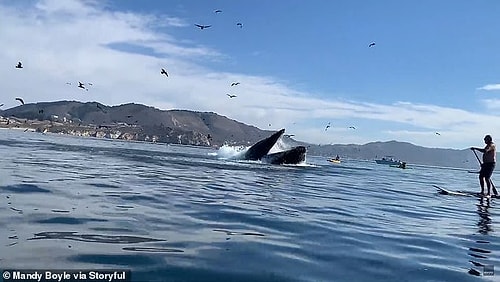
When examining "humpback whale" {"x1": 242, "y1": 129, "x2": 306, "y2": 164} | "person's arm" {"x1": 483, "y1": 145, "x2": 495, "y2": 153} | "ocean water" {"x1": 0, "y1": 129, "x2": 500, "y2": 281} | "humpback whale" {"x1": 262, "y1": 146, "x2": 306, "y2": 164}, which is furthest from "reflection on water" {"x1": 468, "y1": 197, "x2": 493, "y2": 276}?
"humpback whale" {"x1": 242, "y1": 129, "x2": 306, "y2": 164}

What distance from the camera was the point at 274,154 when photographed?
5238cm

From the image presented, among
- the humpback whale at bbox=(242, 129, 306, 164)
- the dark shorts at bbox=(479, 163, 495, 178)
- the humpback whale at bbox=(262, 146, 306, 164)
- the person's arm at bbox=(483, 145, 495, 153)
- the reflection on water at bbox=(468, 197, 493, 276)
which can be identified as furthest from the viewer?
the humpback whale at bbox=(242, 129, 306, 164)

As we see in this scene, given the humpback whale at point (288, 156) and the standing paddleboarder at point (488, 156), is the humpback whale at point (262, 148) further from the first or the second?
the standing paddleboarder at point (488, 156)

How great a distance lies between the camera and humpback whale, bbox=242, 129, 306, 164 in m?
52.0

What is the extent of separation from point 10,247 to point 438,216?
13.8 metres

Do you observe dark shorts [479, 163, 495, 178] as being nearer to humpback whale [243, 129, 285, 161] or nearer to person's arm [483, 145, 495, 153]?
person's arm [483, 145, 495, 153]

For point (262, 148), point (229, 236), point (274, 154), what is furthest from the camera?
point (262, 148)

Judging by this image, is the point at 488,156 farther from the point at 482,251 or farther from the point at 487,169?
the point at 482,251

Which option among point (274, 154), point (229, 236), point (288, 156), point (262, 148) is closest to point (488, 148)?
point (229, 236)

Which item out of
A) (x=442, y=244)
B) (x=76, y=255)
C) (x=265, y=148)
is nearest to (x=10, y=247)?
(x=76, y=255)

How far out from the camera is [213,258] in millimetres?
8648

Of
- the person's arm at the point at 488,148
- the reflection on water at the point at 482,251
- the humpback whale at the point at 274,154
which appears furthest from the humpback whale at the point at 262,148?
the reflection on water at the point at 482,251

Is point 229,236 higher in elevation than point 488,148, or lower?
lower

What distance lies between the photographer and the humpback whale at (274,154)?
2048 inches
